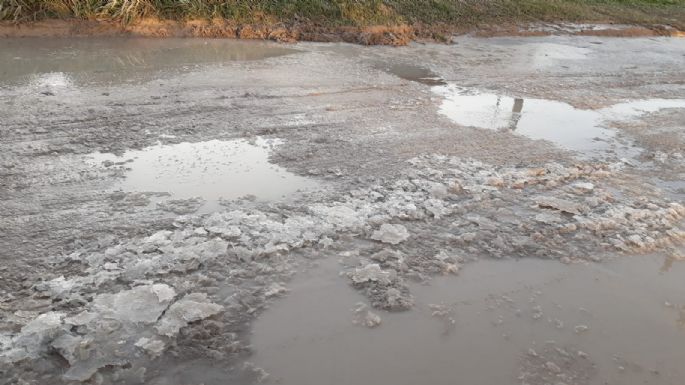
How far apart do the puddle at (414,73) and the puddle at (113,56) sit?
5.46 feet

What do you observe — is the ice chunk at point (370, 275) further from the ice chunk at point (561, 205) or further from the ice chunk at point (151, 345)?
the ice chunk at point (561, 205)

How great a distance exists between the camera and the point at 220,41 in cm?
941

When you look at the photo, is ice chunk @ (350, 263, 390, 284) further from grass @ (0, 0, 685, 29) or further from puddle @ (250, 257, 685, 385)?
grass @ (0, 0, 685, 29)

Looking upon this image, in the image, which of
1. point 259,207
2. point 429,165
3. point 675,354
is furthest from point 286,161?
point 675,354

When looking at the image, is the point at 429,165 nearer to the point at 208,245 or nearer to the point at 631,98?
the point at 208,245

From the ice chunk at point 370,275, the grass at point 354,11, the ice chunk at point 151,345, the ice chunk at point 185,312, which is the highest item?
the grass at point 354,11

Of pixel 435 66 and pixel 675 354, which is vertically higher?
pixel 435 66

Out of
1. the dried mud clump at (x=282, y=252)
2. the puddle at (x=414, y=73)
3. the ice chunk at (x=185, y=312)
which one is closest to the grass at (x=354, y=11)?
the puddle at (x=414, y=73)

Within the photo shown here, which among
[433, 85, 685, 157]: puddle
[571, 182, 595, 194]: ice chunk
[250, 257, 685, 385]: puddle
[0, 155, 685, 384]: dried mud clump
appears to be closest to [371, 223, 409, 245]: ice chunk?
[0, 155, 685, 384]: dried mud clump

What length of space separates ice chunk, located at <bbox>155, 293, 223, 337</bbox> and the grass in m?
7.25

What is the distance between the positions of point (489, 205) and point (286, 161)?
72.8 inches

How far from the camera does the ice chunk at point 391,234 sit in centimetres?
409

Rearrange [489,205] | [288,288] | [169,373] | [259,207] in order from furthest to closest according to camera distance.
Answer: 1. [489,205]
2. [259,207]
3. [288,288]
4. [169,373]

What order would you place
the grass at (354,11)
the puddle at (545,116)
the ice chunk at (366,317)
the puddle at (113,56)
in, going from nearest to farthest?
1. the ice chunk at (366,317)
2. the puddle at (545,116)
3. the puddle at (113,56)
4. the grass at (354,11)
